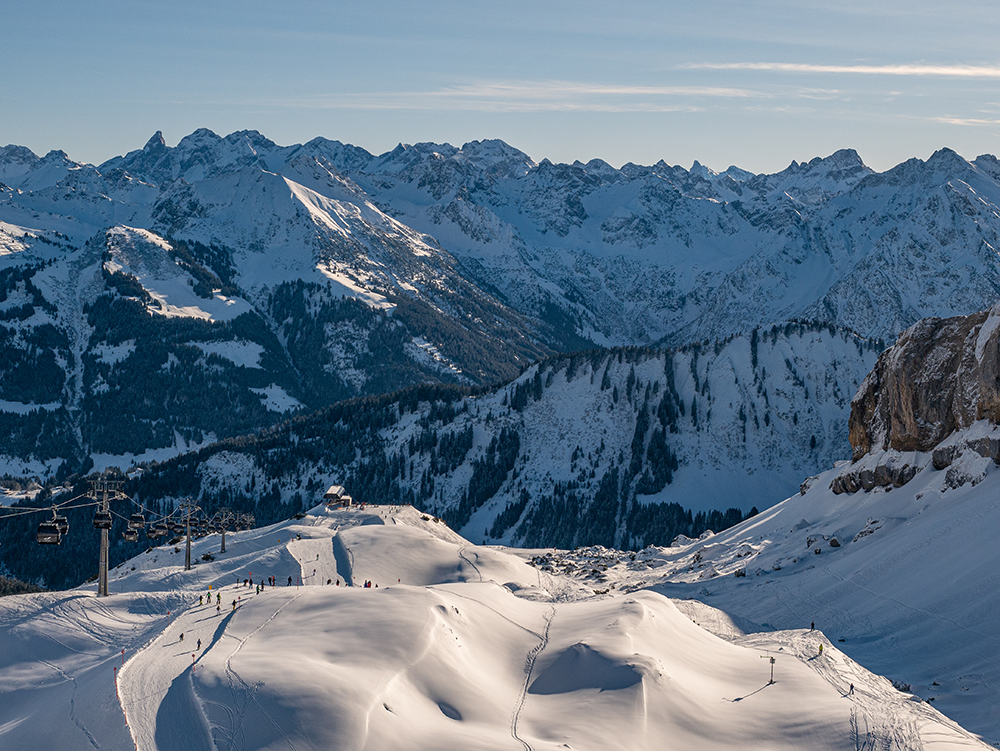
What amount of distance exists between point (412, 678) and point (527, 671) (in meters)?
9.72

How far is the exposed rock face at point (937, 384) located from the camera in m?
98.3

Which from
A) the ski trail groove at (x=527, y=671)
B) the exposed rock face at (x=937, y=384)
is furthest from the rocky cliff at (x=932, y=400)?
the ski trail groove at (x=527, y=671)

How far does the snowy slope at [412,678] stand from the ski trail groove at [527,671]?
20 cm

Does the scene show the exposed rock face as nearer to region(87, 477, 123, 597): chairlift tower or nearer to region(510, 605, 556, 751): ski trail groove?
region(510, 605, 556, 751): ski trail groove

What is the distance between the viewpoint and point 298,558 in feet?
335

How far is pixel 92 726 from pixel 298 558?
167 ft

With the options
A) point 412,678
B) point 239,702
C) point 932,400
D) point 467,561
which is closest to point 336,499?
point 467,561

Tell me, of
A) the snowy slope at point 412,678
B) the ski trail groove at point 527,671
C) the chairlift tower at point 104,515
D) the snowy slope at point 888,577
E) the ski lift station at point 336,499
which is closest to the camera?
the snowy slope at point 412,678

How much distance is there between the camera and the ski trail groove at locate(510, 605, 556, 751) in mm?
53009

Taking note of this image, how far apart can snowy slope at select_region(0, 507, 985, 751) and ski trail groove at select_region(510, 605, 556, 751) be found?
0.20 metres

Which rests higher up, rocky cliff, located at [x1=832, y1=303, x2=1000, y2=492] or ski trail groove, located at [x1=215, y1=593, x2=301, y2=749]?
rocky cliff, located at [x1=832, y1=303, x2=1000, y2=492]

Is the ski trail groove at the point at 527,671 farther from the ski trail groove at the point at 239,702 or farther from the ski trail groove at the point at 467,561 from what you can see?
the ski trail groove at the point at 467,561

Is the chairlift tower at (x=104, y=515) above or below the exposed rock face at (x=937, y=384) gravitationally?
below

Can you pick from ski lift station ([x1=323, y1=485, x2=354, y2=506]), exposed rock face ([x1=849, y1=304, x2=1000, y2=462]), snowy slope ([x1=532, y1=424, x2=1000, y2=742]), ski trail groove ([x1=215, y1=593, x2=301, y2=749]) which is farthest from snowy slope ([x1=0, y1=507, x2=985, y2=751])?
ski lift station ([x1=323, y1=485, x2=354, y2=506])
